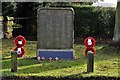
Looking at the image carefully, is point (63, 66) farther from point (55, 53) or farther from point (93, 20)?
point (93, 20)

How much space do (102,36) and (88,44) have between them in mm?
6546

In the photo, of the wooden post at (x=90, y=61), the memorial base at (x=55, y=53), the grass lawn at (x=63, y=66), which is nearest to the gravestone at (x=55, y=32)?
the memorial base at (x=55, y=53)

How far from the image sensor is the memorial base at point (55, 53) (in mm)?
9648

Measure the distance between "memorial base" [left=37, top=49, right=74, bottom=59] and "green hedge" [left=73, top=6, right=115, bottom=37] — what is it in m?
6.30

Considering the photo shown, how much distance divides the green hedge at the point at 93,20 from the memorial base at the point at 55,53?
630 centimetres

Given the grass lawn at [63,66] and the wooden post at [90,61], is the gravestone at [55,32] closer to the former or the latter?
the grass lawn at [63,66]

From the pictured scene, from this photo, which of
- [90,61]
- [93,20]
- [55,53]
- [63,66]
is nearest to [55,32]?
[55,53]

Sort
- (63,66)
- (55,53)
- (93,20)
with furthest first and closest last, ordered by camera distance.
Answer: (93,20), (55,53), (63,66)

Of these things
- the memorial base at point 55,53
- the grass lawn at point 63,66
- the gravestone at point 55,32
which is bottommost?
the grass lawn at point 63,66

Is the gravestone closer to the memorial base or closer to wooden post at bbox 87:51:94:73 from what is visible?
the memorial base

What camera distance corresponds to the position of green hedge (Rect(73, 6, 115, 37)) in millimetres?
15820

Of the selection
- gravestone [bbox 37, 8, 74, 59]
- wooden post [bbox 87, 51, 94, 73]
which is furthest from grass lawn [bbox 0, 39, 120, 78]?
gravestone [bbox 37, 8, 74, 59]

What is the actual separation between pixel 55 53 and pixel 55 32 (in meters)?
0.63

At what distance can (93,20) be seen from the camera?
52.2 ft
